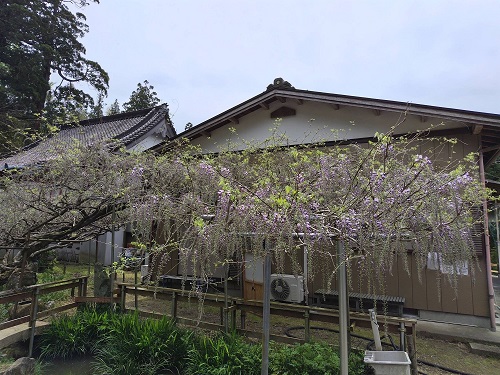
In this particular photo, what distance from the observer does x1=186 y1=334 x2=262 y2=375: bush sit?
3.71 meters

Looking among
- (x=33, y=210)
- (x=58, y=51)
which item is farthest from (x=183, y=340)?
(x=58, y=51)

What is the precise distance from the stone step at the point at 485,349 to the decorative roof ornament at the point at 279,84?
20.8ft

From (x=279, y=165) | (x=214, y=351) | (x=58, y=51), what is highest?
(x=58, y=51)

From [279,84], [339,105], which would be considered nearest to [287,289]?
[339,105]

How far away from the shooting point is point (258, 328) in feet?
19.7

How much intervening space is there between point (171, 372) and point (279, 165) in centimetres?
340

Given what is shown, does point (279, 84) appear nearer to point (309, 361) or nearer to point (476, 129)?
point (476, 129)

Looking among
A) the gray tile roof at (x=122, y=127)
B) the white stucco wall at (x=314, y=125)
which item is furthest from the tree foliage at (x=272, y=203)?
the gray tile roof at (x=122, y=127)

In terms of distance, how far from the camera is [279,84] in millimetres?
8188

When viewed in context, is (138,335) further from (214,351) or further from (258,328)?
(258,328)

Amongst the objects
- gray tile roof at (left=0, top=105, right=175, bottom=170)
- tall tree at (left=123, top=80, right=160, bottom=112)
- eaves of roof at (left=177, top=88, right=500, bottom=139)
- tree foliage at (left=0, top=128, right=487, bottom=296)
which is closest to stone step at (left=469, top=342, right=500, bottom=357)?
tree foliage at (left=0, top=128, right=487, bottom=296)

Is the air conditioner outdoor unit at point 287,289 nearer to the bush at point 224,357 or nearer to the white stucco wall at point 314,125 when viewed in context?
the bush at point 224,357

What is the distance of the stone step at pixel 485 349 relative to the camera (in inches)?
193

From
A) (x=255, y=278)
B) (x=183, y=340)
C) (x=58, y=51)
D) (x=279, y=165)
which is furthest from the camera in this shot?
(x=58, y=51)
